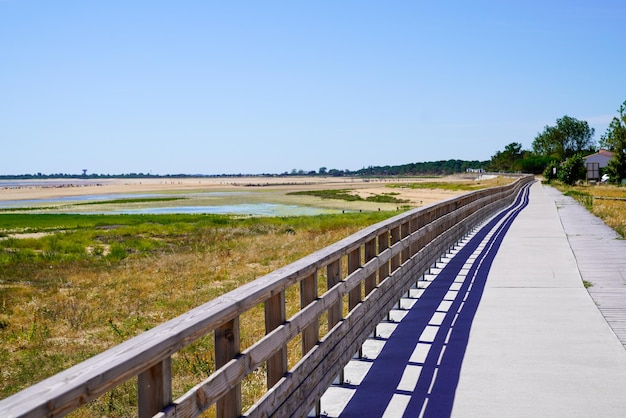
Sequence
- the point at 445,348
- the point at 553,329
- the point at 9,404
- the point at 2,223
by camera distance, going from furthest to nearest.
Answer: the point at 2,223 < the point at 553,329 < the point at 445,348 < the point at 9,404

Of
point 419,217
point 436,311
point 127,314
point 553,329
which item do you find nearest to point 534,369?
point 553,329

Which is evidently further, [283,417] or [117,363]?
[283,417]

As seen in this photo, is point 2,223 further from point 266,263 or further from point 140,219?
point 266,263

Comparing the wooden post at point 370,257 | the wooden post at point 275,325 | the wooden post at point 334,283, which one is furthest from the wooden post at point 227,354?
the wooden post at point 370,257

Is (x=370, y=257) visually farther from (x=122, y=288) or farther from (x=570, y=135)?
(x=570, y=135)

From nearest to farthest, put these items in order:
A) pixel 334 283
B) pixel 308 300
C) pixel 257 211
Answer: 1. pixel 308 300
2. pixel 334 283
3. pixel 257 211

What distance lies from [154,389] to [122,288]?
14.7m

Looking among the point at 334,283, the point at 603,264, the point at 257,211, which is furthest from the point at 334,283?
the point at 257,211

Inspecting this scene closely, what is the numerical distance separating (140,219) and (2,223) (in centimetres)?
951

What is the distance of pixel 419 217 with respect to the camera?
35.6ft

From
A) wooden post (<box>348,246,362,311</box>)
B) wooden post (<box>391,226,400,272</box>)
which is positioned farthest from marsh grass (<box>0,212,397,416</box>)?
wooden post (<box>391,226,400,272</box>)

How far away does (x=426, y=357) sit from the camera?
21.9 ft

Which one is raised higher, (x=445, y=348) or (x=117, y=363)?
(x=117, y=363)

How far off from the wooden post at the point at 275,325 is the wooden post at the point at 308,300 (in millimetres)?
612
